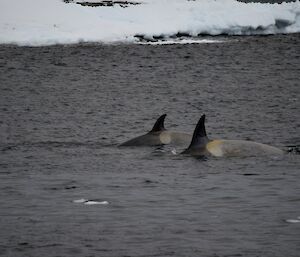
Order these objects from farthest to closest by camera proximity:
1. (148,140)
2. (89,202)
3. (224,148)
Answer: (148,140)
(224,148)
(89,202)

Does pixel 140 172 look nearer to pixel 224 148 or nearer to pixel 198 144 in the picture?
pixel 198 144

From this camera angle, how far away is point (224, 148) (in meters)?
20.5

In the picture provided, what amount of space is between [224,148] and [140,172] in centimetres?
264

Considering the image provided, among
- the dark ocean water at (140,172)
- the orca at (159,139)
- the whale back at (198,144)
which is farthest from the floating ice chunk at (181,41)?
the whale back at (198,144)

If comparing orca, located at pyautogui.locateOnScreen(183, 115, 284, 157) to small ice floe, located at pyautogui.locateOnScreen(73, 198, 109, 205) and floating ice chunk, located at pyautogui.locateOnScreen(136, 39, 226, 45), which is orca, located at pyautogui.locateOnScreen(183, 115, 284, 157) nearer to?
small ice floe, located at pyautogui.locateOnScreen(73, 198, 109, 205)

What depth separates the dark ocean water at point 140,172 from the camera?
13.4m

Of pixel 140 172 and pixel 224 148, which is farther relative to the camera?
pixel 224 148

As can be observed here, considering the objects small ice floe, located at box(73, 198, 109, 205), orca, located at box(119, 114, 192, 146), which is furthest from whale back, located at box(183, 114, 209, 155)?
small ice floe, located at box(73, 198, 109, 205)

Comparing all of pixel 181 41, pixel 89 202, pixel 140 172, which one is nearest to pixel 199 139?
pixel 140 172

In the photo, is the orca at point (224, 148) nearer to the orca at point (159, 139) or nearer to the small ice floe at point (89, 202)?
the orca at point (159, 139)

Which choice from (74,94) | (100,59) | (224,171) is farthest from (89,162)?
(100,59)

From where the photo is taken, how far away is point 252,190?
16828mm

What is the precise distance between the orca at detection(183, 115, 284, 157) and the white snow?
36358 millimetres

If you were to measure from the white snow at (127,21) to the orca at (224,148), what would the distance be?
3636cm
